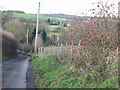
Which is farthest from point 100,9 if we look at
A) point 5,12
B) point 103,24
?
point 5,12

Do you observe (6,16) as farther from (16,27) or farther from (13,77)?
(13,77)

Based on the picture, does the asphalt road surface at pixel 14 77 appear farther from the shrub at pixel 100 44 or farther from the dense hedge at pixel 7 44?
the dense hedge at pixel 7 44

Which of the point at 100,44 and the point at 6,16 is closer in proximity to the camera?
the point at 100,44

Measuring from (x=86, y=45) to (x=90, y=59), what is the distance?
459 mm

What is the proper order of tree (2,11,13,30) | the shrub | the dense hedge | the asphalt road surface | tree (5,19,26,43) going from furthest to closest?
tree (5,19,26,43) < tree (2,11,13,30) < the dense hedge < the asphalt road surface < the shrub

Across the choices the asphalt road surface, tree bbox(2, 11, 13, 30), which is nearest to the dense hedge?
tree bbox(2, 11, 13, 30)

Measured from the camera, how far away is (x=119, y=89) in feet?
26.3

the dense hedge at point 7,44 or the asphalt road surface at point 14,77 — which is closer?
the asphalt road surface at point 14,77

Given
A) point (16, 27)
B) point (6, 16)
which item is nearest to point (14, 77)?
point (6, 16)

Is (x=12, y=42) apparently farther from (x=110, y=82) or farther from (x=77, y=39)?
(x=110, y=82)

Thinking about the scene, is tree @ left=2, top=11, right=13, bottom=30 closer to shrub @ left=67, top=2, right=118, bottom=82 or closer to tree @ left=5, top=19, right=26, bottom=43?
tree @ left=5, top=19, right=26, bottom=43

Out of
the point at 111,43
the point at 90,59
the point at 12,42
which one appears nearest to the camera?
the point at 111,43

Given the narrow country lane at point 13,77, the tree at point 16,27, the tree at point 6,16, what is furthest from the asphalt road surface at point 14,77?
the tree at point 16,27

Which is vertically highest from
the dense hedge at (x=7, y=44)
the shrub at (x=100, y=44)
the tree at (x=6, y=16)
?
the shrub at (x=100, y=44)
